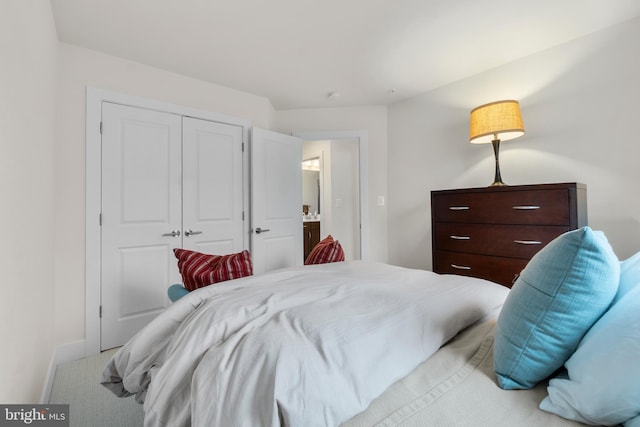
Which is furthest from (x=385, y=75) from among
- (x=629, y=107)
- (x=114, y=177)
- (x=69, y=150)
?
(x=69, y=150)

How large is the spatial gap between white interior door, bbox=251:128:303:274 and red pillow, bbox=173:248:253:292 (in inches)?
60.1

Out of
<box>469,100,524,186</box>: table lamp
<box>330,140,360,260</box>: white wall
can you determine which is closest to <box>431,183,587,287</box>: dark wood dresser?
<box>469,100,524,186</box>: table lamp

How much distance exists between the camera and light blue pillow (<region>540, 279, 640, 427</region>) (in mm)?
560

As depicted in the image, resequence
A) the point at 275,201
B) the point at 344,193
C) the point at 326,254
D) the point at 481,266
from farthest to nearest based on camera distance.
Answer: the point at 344,193 < the point at 275,201 < the point at 481,266 < the point at 326,254

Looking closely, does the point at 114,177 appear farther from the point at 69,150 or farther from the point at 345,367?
the point at 345,367

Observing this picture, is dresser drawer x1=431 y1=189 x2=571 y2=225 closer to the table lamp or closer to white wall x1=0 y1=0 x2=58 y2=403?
the table lamp

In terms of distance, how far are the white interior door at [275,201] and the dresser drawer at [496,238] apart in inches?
63.7

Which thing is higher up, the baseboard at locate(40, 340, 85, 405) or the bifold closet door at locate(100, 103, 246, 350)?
the bifold closet door at locate(100, 103, 246, 350)

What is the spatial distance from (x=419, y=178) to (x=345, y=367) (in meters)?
2.99

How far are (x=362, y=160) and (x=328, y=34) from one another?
5.53ft

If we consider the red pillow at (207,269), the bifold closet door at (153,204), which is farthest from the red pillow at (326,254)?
the bifold closet door at (153,204)

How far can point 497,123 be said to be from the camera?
2475mm

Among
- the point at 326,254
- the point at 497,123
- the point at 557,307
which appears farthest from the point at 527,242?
the point at 557,307

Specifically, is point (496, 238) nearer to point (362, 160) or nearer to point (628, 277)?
point (628, 277)
